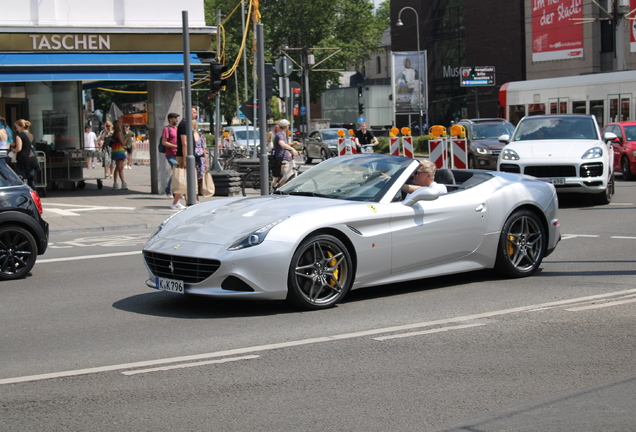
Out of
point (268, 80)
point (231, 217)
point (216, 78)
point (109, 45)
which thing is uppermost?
point (109, 45)

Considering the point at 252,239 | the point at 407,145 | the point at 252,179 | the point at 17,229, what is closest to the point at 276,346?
the point at 252,239

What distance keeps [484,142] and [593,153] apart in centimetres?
812

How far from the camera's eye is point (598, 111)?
30.3 m

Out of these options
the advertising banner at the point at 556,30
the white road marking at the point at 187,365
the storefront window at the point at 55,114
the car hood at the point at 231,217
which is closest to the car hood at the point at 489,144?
the storefront window at the point at 55,114

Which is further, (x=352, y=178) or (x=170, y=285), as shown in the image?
(x=352, y=178)


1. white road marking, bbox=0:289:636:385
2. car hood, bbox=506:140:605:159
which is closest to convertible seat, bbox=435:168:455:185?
white road marking, bbox=0:289:636:385

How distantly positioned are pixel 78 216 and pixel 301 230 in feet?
33.2

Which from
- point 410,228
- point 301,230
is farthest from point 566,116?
point 301,230

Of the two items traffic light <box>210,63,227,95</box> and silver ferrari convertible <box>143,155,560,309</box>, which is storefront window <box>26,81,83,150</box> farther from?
silver ferrari convertible <box>143,155,560,309</box>

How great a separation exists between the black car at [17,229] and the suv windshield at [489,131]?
17566 millimetres

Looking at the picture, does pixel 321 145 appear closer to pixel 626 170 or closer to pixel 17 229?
pixel 626 170

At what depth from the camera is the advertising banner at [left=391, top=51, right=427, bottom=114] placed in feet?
177

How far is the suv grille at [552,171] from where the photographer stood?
625 inches

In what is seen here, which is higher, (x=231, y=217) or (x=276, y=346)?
(x=231, y=217)
